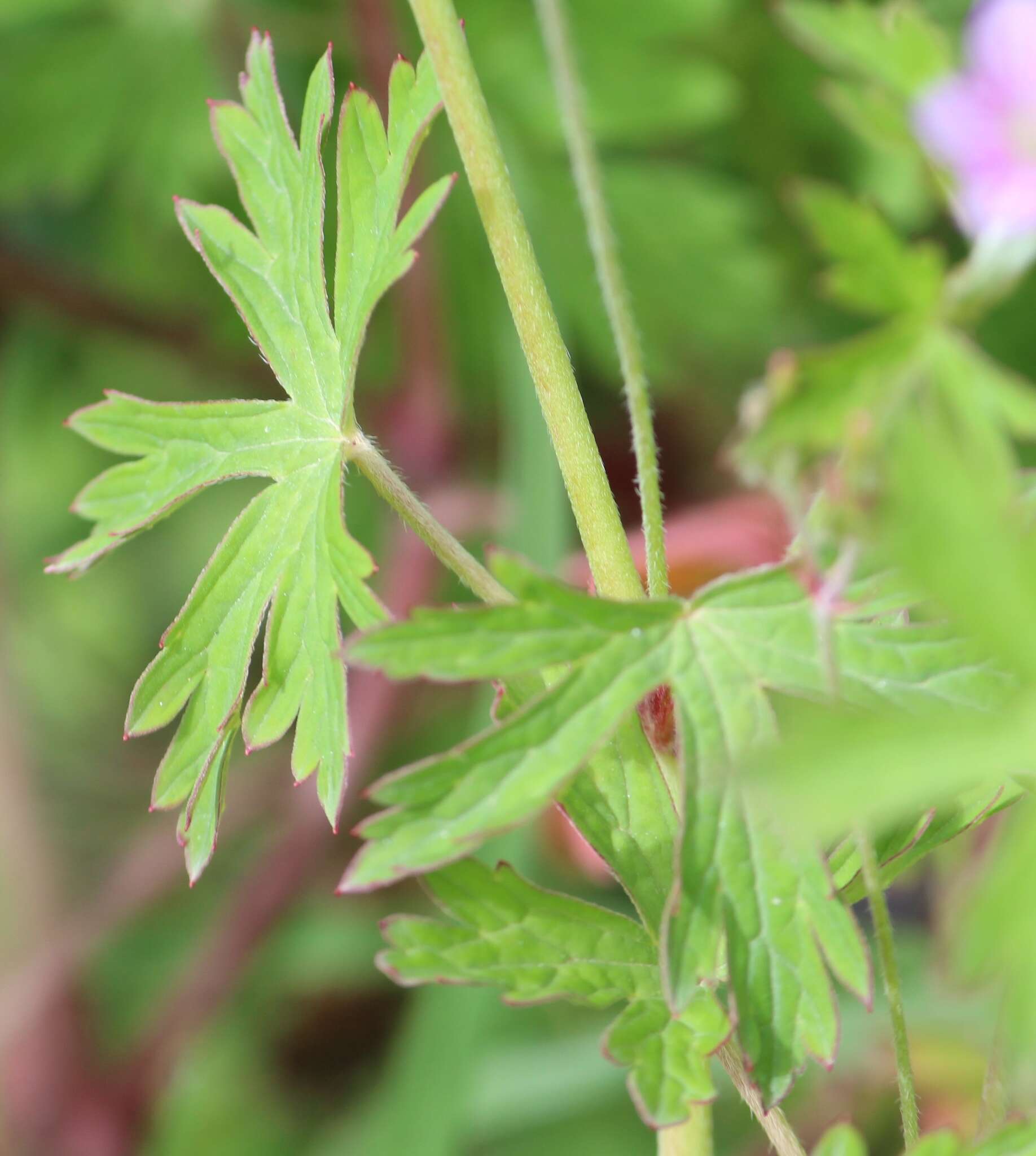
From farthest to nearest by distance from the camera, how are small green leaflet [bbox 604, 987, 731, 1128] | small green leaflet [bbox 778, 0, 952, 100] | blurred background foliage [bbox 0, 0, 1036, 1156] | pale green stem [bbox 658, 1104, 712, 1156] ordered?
blurred background foliage [bbox 0, 0, 1036, 1156] → pale green stem [bbox 658, 1104, 712, 1156] → small green leaflet [bbox 604, 987, 731, 1128] → small green leaflet [bbox 778, 0, 952, 100]

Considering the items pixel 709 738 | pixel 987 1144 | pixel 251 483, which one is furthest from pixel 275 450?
pixel 251 483

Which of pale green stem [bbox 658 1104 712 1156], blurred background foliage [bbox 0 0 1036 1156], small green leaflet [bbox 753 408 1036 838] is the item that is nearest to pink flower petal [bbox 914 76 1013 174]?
small green leaflet [bbox 753 408 1036 838]

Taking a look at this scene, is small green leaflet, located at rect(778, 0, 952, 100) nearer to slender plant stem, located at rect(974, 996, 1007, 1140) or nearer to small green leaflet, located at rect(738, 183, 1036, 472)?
small green leaflet, located at rect(738, 183, 1036, 472)

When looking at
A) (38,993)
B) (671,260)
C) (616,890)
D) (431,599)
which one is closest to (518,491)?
(431,599)

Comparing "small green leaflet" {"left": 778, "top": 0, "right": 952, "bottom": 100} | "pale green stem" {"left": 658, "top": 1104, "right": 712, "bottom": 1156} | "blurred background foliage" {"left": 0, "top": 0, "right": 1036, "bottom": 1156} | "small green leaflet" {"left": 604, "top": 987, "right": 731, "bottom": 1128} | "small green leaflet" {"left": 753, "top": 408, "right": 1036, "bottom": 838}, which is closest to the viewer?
"small green leaflet" {"left": 753, "top": 408, "right": 1036, "bottom": 838}

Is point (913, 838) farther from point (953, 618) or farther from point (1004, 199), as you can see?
point (1004, 199)

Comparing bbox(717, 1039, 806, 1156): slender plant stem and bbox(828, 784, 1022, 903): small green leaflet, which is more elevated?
bbox(828, 784, 1022, 903): small green leaflet

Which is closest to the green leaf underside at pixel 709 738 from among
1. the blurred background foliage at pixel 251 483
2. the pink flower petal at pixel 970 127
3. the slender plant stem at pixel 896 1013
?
the slender plant stem at pixel 896 1013
